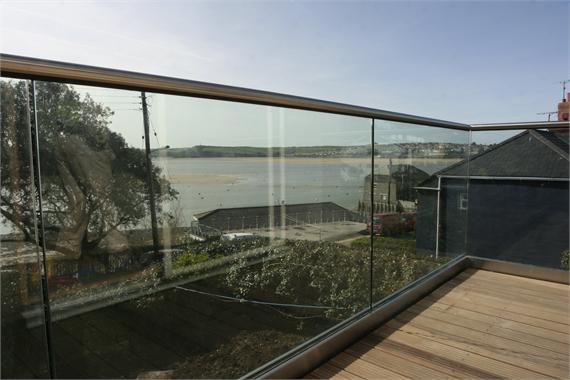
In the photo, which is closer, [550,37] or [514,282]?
[514,282]

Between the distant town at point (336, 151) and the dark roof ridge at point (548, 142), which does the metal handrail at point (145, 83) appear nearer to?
the distant town at point (336, 151)

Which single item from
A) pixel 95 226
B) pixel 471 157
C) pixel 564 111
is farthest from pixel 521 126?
pixel 95 226

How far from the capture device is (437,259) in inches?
110

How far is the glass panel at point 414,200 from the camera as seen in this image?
87.7 inches

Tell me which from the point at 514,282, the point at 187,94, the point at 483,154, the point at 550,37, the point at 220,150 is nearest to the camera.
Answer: the point at 187,94

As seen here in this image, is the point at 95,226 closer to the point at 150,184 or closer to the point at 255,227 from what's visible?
the point at 150,184

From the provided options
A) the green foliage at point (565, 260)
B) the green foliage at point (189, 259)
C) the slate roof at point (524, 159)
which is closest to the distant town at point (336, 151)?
the slate roof at point (524, 159)

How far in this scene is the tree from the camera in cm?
91

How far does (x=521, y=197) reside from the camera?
9.60 feet

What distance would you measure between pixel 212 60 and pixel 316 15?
6.83ft

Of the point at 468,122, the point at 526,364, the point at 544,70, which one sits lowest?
the point at 526,364

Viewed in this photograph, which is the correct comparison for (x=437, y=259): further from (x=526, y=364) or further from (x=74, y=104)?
(x=74, y=104)

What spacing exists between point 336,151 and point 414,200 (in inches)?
32.0

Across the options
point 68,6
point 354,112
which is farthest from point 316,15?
point 354,112
